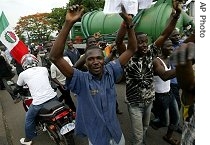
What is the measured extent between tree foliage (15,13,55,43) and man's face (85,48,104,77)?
5249cm

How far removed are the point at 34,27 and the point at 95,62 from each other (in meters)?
55.1

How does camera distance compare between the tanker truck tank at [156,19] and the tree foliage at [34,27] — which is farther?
the tree foliage at [34,27]

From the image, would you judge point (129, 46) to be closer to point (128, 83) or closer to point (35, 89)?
point (128, 83)

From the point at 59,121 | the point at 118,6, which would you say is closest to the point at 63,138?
the point at 59,121

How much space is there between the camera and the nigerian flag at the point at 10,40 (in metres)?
4.27

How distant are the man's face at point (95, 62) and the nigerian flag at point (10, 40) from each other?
7.34 feet

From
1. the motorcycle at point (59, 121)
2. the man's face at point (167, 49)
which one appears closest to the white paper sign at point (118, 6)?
the man's face at point (167, 49)

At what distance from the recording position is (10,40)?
444 centimetres

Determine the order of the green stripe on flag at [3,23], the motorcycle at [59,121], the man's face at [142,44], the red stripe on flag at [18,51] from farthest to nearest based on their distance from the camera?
the red stripe on flag at [18,51]
the green stripe on flag at [3,23]
the motorcycle at [59,121]
the man's face at [142,44]

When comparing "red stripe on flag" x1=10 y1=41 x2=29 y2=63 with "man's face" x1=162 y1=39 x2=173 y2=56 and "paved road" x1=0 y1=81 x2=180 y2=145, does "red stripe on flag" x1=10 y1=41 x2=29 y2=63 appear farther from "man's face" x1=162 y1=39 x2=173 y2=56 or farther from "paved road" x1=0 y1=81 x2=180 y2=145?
"man's face" x1=162 y1=39 x2=173 y2=56

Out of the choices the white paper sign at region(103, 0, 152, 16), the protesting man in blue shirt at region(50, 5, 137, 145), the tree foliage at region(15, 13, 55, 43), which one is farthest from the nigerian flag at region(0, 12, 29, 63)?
the tree foliage at region(15, 13, 55, 43)

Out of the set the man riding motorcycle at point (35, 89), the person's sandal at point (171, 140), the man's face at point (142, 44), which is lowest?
the person's sandal at point (171, 140)

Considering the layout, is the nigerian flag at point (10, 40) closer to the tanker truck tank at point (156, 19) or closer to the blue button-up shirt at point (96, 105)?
the blue button-up shirt at point (96, 105)
